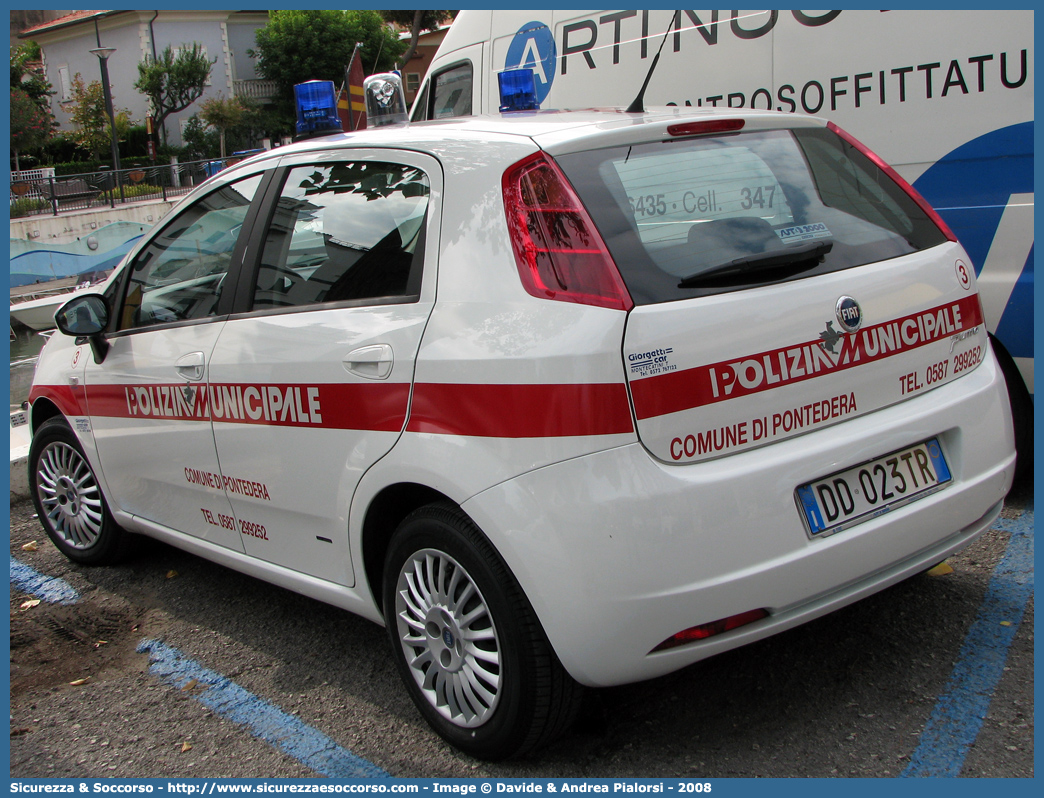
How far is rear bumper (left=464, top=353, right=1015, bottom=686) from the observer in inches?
86.5

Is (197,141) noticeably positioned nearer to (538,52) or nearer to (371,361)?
(538,52)

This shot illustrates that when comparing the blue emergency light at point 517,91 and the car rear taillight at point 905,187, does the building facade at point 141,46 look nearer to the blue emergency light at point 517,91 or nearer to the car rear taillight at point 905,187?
the blue emergency light at point 517,91

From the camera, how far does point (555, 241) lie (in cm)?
236

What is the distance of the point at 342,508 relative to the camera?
285 centimetres

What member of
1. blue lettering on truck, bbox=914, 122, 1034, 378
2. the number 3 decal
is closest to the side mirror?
the number 3 decal

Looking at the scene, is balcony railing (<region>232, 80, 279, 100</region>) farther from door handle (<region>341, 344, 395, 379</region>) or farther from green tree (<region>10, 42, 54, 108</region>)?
door handle (<region>341, 344, 395, 379</region>)

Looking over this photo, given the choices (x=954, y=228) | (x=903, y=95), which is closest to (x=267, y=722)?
(x=954, y=228)

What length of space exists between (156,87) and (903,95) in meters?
61.3

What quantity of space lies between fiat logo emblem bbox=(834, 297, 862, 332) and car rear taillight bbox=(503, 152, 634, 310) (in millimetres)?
599

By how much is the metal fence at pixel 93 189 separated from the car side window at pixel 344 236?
26682 mm

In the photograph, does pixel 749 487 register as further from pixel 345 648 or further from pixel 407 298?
pixel 345 648

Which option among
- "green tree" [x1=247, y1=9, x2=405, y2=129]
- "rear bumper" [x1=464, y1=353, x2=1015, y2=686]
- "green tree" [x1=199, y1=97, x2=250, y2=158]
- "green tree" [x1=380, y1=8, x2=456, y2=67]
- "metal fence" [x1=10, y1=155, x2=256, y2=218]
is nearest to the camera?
"rear bumper" [x1=464, y1=353, x2=1015, y2=686]

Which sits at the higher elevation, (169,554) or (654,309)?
(654,309)

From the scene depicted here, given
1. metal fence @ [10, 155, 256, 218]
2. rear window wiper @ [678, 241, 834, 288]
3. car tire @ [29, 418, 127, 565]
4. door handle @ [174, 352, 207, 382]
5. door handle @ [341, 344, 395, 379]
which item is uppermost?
metal fence @ [10, 155, 256, 218]
